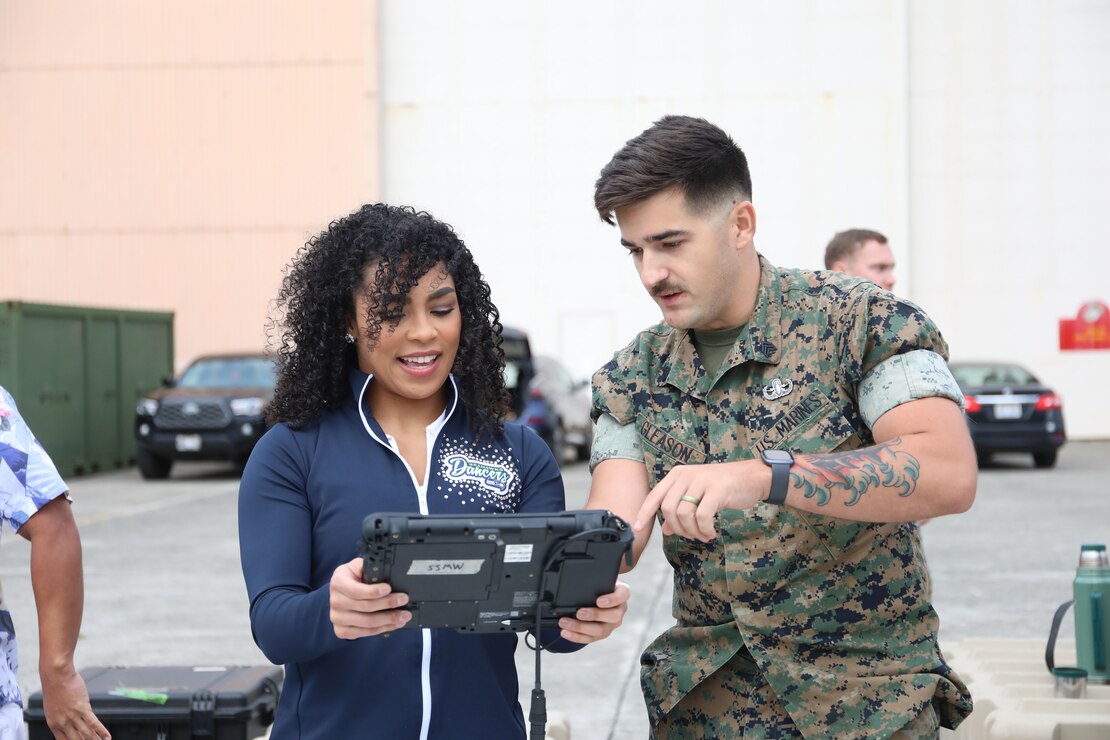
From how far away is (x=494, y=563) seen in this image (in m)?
2.15

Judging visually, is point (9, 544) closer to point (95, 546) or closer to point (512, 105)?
point (95, 546)

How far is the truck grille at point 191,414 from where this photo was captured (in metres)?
17.8

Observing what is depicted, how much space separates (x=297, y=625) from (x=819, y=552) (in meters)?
0.96

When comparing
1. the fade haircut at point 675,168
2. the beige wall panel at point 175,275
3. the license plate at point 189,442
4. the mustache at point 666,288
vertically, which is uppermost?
the beige wall panel at point 175,275

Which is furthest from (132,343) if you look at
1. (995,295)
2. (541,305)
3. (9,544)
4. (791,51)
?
(995,295)

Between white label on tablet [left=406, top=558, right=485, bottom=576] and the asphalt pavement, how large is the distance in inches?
138

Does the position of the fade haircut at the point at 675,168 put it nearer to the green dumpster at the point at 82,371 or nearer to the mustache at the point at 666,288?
the mustache at the point at 666,288

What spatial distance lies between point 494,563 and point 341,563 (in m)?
0.48

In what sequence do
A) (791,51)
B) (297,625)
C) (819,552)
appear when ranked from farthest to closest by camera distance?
(791,51) → (819,552) → (297,625)

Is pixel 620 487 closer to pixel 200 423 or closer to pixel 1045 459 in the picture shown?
pixel 200 423

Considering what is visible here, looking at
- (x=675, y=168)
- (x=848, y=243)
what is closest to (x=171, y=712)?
(x=675, y=168)

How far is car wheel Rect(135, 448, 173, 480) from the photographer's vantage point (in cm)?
1847

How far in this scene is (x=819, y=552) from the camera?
2.60 m

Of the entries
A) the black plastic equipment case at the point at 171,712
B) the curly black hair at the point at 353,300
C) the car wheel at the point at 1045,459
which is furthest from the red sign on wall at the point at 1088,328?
the curly black hair at the point at 353,300
